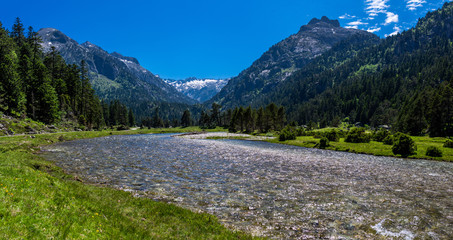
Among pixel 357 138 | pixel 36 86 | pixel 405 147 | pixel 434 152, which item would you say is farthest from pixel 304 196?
pixel 36 86

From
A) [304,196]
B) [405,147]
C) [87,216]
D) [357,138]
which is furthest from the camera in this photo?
[357,138]

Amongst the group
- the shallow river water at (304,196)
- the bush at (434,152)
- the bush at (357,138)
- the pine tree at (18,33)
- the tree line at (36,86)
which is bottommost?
the shallow river water at (304,196)

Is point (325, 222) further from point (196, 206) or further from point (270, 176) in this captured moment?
point (270, 176)

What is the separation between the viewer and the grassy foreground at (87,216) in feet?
25.6

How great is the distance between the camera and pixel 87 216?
10.1 m

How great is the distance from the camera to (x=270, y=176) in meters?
25.5

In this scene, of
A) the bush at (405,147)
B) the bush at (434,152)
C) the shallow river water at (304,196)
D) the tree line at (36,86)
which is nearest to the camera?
the shallow river water at (304,196)

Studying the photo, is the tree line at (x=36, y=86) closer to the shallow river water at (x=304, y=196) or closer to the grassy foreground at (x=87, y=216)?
the shallow river water at (x=304, y=196)

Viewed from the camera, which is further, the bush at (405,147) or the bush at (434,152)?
the bush at (405,147)

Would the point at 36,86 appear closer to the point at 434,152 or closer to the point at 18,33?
the point at 18,33

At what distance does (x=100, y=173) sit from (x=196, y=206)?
1403 cm

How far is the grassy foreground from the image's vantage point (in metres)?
7.81

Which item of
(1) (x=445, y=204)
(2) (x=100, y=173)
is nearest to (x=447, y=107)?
(1) (x=445, y=204)

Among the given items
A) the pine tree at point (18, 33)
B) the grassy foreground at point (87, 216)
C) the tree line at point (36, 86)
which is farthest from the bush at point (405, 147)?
the pine tree at point (18, 33)
